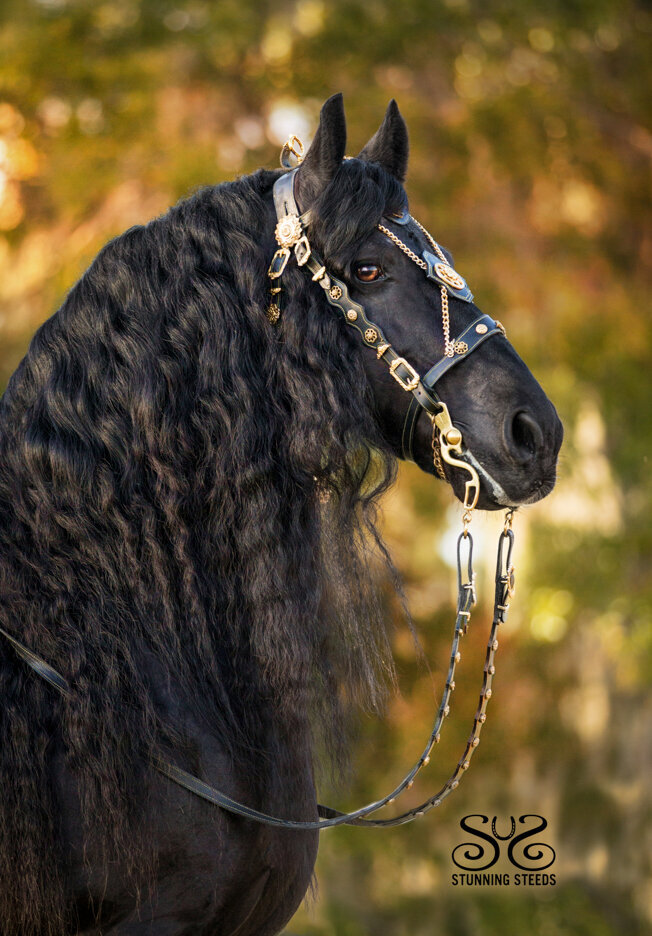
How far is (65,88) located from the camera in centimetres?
612

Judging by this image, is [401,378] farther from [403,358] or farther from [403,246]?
[403,246]

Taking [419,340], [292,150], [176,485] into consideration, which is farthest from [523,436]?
[292,150]

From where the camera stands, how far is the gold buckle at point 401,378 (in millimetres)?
1934

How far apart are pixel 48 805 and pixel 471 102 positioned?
5902 millimetres

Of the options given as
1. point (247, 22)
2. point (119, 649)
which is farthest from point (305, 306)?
point (247, 22)

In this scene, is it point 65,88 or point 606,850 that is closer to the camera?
point 65,88

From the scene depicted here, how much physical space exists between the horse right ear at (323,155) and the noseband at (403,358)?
A: 0.04 meters

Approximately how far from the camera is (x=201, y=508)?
1904mm

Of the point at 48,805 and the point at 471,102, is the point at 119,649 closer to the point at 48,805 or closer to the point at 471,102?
the point at 48,805

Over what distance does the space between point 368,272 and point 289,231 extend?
0.61ft

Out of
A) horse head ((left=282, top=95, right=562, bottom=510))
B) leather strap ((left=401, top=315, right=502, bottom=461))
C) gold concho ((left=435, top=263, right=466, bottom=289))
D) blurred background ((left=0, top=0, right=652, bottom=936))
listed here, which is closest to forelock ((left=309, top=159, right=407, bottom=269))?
horse head ((left=282, top=95, right=562, bottom=510))

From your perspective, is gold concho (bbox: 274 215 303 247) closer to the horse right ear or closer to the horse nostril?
Result: the horse right ear

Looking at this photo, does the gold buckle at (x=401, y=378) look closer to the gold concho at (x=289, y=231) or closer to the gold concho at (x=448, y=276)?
the gold concho at (x=448, y=276)

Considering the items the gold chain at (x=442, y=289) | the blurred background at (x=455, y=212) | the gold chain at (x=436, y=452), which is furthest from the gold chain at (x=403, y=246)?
the blurred background at (x=455, y=212)
